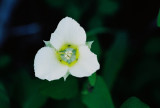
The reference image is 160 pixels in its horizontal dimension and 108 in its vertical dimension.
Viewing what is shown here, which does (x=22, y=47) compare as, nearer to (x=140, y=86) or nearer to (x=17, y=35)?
(x=17, y=35)

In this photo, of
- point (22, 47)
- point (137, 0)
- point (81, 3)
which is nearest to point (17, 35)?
point (22, 47)

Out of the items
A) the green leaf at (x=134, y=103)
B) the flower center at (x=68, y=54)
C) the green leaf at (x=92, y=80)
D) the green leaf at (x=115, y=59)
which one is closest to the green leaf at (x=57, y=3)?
the green leaf at (x=115, y=59)

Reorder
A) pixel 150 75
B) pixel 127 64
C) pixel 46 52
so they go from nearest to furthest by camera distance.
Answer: pixel 46 52, pixel 150 75, pixel 127 64

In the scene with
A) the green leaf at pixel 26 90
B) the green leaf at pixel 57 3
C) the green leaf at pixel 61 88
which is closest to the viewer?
the green leaf at pixel 61 88

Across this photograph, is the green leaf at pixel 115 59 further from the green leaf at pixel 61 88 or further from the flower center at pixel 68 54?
the flower center at pixel 68 54

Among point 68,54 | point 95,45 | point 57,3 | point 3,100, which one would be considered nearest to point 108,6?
point 57,3

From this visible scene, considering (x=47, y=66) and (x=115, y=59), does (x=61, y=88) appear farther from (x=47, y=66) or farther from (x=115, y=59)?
(x=115, y=59)

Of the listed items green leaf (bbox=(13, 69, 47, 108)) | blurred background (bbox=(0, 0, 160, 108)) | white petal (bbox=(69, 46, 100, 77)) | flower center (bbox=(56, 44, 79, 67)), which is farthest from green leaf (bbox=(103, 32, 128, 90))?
white petal (bbox=(69, 46, 100, 77))

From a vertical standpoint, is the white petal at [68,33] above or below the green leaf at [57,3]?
above
